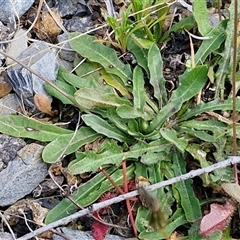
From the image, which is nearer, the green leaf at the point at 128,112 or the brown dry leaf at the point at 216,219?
the brown dry leaf at the point at 216,219

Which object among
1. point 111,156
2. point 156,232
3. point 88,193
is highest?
point 111,156

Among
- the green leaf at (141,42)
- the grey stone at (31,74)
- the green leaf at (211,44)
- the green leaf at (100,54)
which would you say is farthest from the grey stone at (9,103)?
the green leaf at (211,44)

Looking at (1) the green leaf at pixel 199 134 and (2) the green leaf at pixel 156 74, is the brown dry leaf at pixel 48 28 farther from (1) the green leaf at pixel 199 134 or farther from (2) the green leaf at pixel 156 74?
(1) the green leaf at pixel 199 134

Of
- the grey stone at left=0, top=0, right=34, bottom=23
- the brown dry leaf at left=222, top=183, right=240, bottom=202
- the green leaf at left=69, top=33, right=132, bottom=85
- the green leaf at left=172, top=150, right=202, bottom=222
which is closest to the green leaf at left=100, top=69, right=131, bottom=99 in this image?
the green leaf at left=69, top=33, right=132, bottom=85

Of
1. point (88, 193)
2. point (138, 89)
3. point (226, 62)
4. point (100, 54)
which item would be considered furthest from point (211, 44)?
point (88, 193)

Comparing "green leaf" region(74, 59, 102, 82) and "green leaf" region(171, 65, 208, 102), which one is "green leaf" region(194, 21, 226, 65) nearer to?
"green leaf" region(171, 65, 208, 102)

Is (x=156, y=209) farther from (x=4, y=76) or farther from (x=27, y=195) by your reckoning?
(x=4, y=76)

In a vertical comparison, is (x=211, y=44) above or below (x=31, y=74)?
below

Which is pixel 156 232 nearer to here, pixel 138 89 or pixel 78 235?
pixel 78 235
